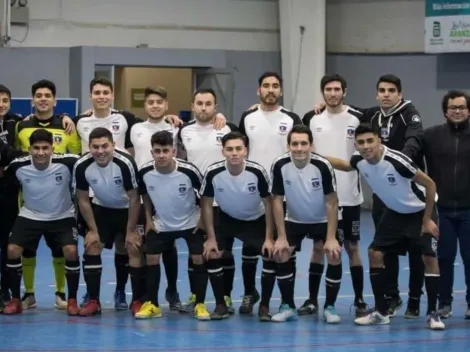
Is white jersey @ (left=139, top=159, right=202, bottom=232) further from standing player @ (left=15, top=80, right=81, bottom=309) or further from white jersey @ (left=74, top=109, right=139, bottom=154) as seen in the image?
standing player @ (left=15, top=80, right=81, bottom=309)

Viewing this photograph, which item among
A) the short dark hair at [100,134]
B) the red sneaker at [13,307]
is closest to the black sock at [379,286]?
the short dark hair at [100,134]

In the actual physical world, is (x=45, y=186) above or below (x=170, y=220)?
above

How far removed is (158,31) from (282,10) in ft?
6.95

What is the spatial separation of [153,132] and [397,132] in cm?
205

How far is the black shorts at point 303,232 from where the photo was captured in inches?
327

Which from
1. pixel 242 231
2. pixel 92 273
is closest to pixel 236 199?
pixel 242 231

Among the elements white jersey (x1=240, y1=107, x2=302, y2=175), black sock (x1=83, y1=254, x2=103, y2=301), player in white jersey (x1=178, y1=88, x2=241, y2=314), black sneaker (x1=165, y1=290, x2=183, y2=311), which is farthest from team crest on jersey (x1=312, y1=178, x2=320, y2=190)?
black sock (x1=83, y1=254, x2=103, y2=301)

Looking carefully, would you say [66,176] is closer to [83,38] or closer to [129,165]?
[129,165]

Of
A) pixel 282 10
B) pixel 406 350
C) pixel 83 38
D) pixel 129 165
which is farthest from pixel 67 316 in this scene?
pixel 282 10

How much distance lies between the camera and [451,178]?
817 centimetres

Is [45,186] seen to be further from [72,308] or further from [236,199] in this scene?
[236,199]

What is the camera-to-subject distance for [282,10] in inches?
680

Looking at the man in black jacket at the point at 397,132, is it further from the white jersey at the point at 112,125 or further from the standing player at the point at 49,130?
the standing player at the point at 49,130

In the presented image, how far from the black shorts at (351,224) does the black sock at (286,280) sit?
1.83ft
